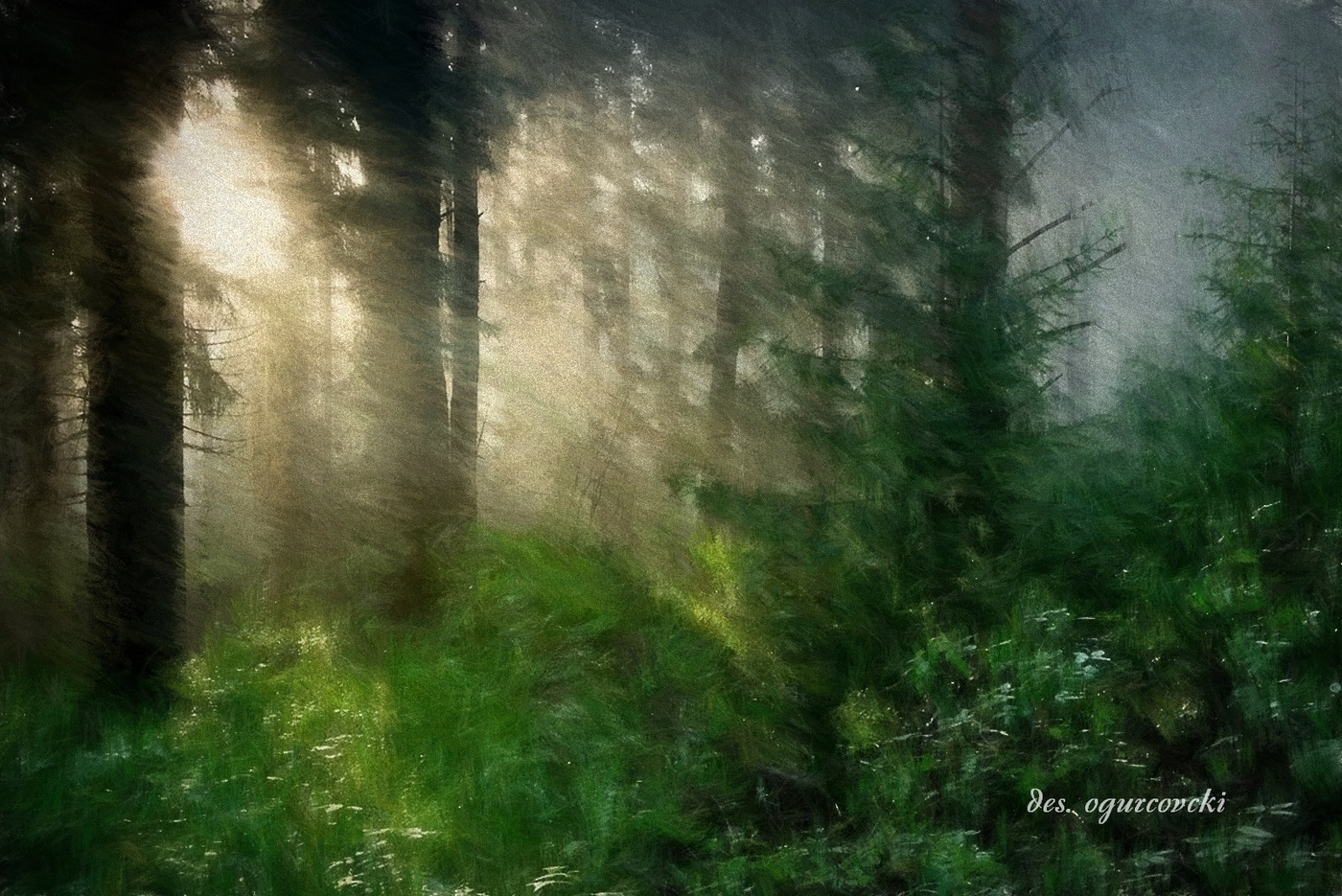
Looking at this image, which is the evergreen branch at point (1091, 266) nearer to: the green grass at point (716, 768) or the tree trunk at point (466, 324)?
the green grass at point (716, 768)

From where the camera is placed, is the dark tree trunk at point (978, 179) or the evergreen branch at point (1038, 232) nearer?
the dark tree trunk at point (978, 179)

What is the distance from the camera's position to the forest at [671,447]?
402 centimetres

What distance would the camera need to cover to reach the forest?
158 inches

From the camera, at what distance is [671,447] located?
22.0 ft

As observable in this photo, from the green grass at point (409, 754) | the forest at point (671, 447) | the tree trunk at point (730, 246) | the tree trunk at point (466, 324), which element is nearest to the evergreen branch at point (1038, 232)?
the forest at point (671, 447)

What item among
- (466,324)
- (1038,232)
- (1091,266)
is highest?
(466,324)

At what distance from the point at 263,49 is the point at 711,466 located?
389 centimetres

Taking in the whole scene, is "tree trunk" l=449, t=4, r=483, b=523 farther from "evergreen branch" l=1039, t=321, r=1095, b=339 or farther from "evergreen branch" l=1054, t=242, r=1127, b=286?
"evergreen branch" l=1054, t=242, r=1127, b=286

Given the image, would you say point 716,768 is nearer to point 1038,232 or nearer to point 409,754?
point 409,754

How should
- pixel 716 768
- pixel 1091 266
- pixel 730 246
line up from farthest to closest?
pixel 730 246 < pixel 1091 266 < pixel 716 768

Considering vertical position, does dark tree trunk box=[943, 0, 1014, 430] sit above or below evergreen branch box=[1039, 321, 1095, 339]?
above

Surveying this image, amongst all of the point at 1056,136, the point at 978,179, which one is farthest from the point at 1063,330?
the point at 1056,136

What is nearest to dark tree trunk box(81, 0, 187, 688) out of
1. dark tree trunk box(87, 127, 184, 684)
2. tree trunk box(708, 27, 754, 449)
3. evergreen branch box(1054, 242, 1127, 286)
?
dark tree trunk box(87, 127, 184, 684)

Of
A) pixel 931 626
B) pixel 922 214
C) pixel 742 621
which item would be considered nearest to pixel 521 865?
pixel 742 621
